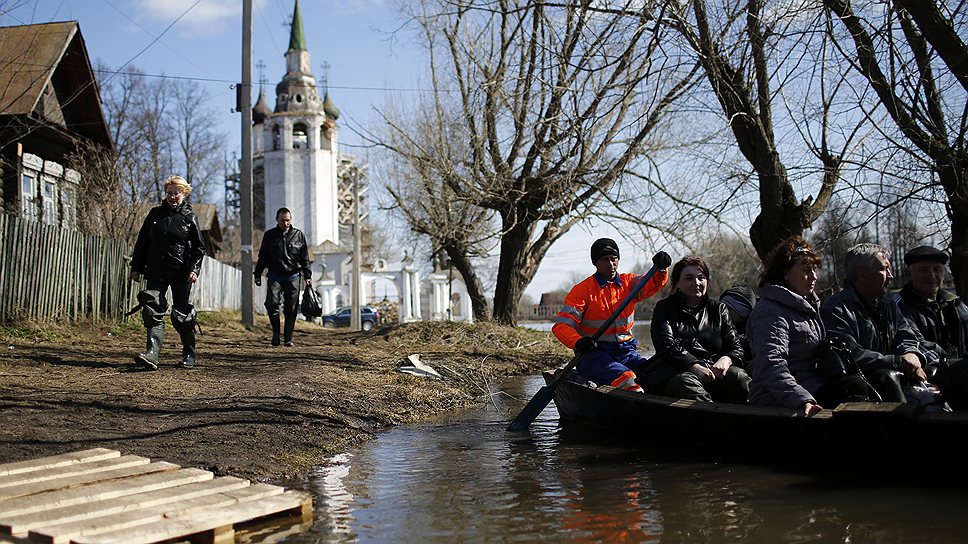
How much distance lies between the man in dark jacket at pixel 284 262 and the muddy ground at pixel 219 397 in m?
0.71

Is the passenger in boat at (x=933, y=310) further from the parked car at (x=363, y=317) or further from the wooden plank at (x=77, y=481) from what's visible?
the parked car at (x=363, y=317)

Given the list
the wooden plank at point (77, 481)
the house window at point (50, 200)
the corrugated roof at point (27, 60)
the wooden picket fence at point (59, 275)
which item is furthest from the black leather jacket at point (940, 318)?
the house window at point (50, 200)

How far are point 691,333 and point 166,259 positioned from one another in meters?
4.88

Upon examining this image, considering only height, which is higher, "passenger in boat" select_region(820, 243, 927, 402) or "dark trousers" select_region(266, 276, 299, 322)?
"dark trousers" select_region(266, 276, 299, 322)

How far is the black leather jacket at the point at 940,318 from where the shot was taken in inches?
278

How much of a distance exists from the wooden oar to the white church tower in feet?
214

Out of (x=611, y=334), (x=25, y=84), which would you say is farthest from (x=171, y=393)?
(x=25, y=84)

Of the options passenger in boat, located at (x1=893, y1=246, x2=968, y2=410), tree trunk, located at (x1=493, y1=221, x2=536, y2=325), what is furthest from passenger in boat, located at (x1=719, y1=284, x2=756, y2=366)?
tree trunk, located at (x1=493, y1=221, x2=536, y2=325)

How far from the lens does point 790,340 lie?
6.38 meters

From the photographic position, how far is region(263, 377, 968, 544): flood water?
4.56m

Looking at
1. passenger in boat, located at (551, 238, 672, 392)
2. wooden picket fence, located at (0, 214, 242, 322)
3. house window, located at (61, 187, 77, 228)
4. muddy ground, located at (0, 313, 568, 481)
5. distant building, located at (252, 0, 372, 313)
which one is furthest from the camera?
distant building, located at (252, 0, 372, 313)

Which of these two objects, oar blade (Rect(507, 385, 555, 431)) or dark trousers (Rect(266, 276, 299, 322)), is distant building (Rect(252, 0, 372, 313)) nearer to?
dark trousers (Rect(266, 276, 299, 322))

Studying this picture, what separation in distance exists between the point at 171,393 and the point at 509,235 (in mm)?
13759

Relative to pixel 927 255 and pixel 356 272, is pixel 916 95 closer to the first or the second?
pixel 927 255
